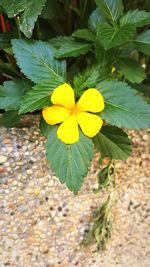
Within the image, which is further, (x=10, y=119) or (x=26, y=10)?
(x=10, y=119)

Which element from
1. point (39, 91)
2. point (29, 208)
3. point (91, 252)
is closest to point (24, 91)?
point (39, 91)

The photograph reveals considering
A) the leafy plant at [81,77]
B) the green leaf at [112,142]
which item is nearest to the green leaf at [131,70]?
the leafy plant at [81,77]

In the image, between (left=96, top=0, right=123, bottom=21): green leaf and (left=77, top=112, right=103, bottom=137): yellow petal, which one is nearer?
(left=77, top=112, right=103, bottom=137): yellow petal

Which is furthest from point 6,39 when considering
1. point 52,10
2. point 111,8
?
point 111,8

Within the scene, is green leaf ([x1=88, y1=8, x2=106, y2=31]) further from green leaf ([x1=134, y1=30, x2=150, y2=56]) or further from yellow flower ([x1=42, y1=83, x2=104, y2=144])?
yellow flower ([x1=42, y1=83, x2=104, y2=144])

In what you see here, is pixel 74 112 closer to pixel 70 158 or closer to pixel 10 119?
pixel 70 158

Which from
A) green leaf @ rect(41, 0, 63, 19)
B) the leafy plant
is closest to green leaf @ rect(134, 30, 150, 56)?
the leafy plant
